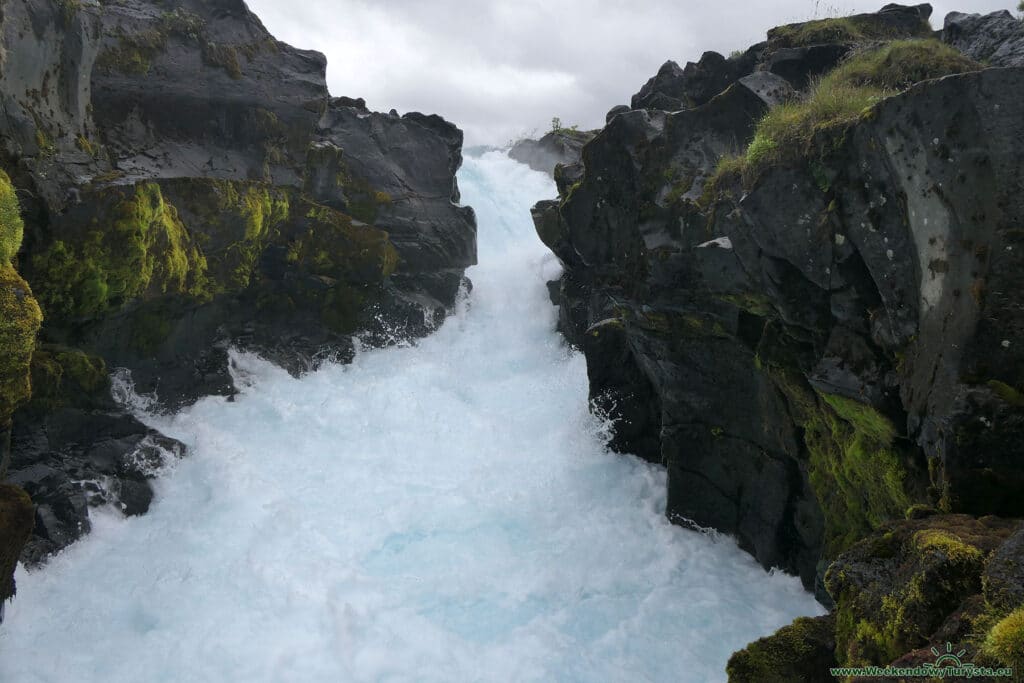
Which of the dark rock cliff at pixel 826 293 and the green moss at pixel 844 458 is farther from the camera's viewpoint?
the green moss at pixel 844 458

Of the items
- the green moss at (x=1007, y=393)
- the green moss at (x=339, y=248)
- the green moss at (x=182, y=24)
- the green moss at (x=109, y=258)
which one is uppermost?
the green moss at (x=182, y=24)

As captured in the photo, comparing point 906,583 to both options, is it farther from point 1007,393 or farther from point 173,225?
point 173,225

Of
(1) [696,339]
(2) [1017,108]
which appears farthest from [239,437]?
(2) [1017,108]

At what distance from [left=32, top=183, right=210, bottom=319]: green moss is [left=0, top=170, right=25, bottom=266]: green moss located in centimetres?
289

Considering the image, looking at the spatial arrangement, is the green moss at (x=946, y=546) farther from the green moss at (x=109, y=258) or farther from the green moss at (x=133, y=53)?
the green moss at (x=133, y=53)

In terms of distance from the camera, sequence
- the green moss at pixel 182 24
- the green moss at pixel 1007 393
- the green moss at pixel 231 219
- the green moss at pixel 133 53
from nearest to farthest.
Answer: the green moss at pixel 1007 393
the green moss at pixel 133 53
the green moss at pixel 231 219
the green moss at pixel 182 24

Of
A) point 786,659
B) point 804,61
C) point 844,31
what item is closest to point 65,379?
point 786,659

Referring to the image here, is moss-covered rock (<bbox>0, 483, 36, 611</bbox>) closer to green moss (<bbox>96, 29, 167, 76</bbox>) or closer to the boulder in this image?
green moss (<bbox>96, 29, 167, 76</bbox>)

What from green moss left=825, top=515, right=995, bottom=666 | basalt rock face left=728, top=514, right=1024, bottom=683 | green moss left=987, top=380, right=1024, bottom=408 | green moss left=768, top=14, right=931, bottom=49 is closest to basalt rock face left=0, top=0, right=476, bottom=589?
basalt rock face left=728, top=514, right=1024, bottom=683

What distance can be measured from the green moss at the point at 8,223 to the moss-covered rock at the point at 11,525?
304 cm

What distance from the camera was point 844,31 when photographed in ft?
39.0

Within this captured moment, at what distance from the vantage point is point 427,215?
2356 centimetres

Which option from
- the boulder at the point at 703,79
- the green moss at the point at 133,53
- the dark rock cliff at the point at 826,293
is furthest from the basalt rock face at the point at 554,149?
the green moss at the point at 133,53

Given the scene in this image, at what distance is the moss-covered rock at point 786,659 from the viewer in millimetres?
5285
